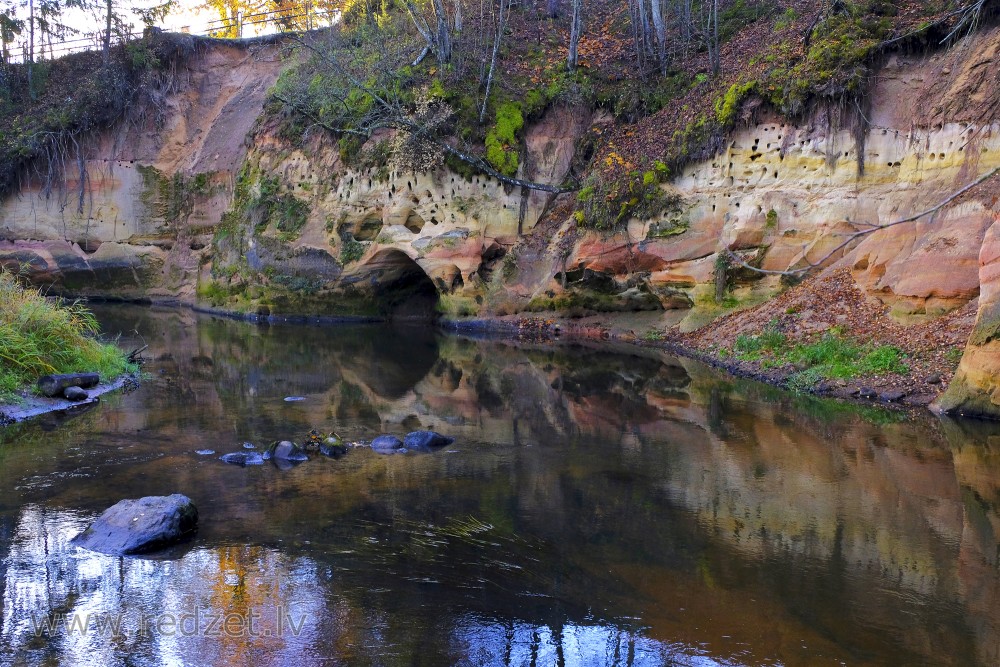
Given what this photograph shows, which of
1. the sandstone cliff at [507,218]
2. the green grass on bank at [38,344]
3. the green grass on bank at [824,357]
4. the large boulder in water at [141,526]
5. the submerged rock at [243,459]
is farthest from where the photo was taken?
the sandstone cliff at [507,218]

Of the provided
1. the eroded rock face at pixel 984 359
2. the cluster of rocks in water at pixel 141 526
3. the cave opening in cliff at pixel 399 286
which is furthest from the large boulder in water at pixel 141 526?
the cave opening in cliff at pixel 399 286

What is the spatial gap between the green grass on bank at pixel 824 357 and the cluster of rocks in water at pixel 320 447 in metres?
7.62

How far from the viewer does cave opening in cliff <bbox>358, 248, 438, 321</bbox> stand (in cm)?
2697

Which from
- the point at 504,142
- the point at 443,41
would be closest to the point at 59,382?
the point at 504,142

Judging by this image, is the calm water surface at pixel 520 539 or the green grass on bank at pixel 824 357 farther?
the green grass on bank at pixel 824 357

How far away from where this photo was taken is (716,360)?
59.6ft

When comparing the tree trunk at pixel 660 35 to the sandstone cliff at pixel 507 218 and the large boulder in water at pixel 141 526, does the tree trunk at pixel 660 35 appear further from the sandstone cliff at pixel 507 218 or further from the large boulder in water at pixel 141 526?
the large boulder in water at pixel 141 526

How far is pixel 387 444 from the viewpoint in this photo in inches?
415

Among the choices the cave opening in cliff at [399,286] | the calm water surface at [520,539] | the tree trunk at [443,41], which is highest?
the tree trunk at [443,41]

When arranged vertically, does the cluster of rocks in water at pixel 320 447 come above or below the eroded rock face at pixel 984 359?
below

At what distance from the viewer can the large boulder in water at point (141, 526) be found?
271 inches

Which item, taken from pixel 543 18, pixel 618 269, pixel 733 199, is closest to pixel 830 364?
pixel 733 199

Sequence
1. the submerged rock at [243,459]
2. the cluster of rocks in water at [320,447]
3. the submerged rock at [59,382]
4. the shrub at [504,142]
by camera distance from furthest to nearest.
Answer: the shrub at [504,142] < the submerged rock at [59,382] < the cluster of rocks in water at [320,447] < the submerged rock at [243,459]

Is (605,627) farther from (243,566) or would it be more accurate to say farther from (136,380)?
(136,380)
